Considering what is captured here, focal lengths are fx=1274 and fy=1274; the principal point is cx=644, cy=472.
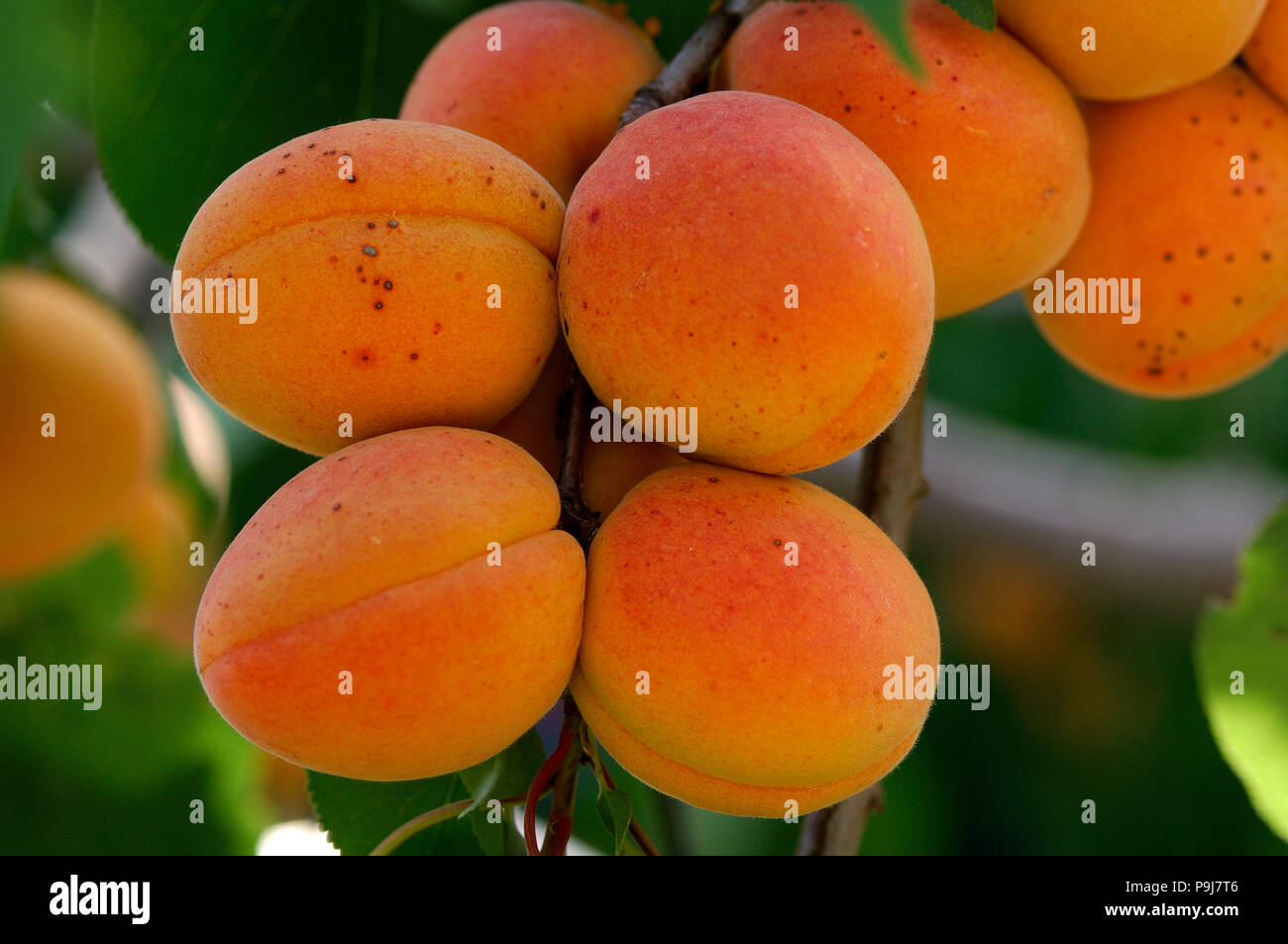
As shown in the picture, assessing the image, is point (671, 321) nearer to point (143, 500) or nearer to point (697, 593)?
point (697, 593)

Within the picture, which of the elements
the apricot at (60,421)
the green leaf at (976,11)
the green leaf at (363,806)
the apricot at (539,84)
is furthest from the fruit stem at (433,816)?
the apricot at (60,421)

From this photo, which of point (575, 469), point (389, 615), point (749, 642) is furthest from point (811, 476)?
point (389, 615)

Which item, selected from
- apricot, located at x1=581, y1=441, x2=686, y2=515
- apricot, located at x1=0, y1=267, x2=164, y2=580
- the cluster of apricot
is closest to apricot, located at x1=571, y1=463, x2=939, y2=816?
the cluster of apricot

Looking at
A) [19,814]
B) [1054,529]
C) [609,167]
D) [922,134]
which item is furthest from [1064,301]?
[19,814]

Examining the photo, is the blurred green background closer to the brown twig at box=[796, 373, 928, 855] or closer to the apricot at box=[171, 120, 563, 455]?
the apricot at box=[171, 120, 563, 455]

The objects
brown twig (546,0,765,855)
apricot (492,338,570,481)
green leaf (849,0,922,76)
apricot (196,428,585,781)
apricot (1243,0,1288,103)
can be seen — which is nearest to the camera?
green leaf (849,0,922,76)

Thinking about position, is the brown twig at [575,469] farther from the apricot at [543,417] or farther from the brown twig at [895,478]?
the brown twig at [895,478]

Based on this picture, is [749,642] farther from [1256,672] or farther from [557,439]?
[1256,672]
